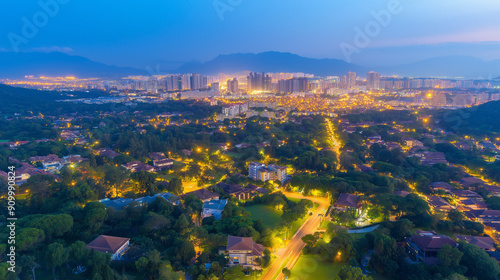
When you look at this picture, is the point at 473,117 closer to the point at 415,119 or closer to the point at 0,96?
the point at 415,119

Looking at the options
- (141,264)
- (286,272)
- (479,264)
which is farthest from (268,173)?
(479,264)

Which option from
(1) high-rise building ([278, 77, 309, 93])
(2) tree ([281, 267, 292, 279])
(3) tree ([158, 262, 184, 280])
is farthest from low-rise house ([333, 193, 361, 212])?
(1) high-rise building ([278, 77, 309, 93])

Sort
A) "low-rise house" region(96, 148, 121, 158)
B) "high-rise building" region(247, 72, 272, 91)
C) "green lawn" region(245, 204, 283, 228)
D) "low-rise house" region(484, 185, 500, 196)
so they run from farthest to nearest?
"high-rise building" region(247, 72, 272, 91)
"low-rise house" region(96, 148, 121, 158)
"low-rise house" region(484, 185, 500, 196)
"green lawn" region(245, 204, 283, 228)

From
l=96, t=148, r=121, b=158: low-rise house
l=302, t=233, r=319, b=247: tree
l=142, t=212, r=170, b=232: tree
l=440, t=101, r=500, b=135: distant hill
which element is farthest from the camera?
l=440, t=101, r=500, b=135: distant hill

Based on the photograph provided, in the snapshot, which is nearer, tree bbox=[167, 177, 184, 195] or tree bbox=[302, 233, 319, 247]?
tree bbox=[302, 233, 319, 247]

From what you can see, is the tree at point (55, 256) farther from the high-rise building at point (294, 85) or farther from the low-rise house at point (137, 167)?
the high-rise building at point (294, 85)

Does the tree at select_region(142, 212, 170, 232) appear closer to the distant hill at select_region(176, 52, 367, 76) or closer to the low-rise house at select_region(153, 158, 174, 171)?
the low-rise house at select_region(153, 158, 174, 171)
